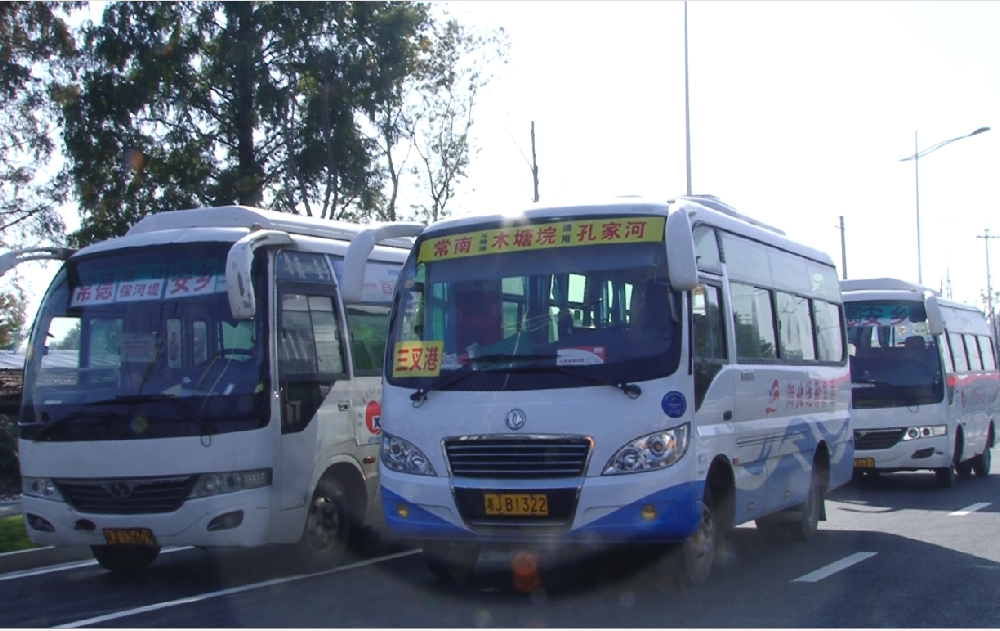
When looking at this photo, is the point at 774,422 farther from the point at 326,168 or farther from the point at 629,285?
the point at 326,168

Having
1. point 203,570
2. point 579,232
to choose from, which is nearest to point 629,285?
point 579,232

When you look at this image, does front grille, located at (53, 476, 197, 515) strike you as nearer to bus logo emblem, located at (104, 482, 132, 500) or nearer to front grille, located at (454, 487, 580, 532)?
bus logo emblem, located at (104, 482, 132, 500)

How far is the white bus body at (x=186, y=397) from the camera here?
893 cm

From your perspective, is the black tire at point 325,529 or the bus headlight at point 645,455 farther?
the black tire at point 325,529

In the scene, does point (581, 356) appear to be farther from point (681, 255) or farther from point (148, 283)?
point (148, 283)

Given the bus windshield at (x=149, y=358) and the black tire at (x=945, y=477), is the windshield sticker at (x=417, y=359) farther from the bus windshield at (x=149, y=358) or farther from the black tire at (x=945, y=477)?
the black tire at (x=945, y=477)

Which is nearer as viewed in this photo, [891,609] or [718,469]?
[891,609]

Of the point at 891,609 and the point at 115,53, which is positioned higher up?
the point at 115,53

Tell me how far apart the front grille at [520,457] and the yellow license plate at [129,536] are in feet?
8.64

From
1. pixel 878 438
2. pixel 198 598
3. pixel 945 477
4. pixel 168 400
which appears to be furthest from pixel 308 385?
pixel 945 477

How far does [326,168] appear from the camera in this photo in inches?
1046

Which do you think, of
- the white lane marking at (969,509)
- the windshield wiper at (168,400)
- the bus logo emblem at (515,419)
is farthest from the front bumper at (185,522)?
the white lane marking at (969,509)

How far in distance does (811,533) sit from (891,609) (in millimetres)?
3889

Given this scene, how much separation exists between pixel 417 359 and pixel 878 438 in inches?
398
